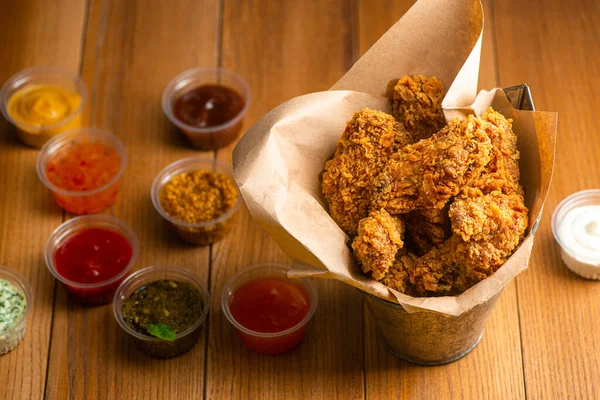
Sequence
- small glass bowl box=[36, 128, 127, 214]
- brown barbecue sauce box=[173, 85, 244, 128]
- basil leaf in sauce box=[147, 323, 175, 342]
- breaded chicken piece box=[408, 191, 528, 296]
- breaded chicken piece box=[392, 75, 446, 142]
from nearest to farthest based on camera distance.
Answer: breaded chicken piece box=[408, 191, 528, 296] < breaded chicken piece box=[392, 75, 446, 142] < basil leaf in sauce box=[147, 323, 175, 342] < small glass bowl box=[36, 128, 127, 214] < brown barbecue sauce box=[173, 85, 244, 128]

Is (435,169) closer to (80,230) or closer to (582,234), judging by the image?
(582,234)

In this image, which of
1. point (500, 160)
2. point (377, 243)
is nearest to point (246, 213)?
point (377, 243)

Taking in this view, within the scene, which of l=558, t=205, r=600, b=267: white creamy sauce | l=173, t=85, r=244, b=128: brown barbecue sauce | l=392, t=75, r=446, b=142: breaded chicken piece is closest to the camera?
l=392, t=75, r=446, b=142: breaded chicken piece

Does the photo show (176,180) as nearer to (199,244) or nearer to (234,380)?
(199,244)

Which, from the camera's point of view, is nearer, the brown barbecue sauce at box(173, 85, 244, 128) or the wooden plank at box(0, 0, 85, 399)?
the wooden plank at box(0, 0, 85, 399)

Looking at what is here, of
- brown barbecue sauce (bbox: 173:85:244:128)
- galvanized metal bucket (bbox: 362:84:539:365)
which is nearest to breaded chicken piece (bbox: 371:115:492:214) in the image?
galvanized metal bucket (bbox: 362:84:539:365)

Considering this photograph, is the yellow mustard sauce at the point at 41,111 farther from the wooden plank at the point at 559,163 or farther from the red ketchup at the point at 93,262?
the wooden plank at the point at 559,163

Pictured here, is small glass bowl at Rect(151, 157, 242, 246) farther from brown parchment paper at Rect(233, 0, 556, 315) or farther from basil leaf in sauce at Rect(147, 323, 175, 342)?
brown parchment paper at Rect(233, 0, 556, 315)
